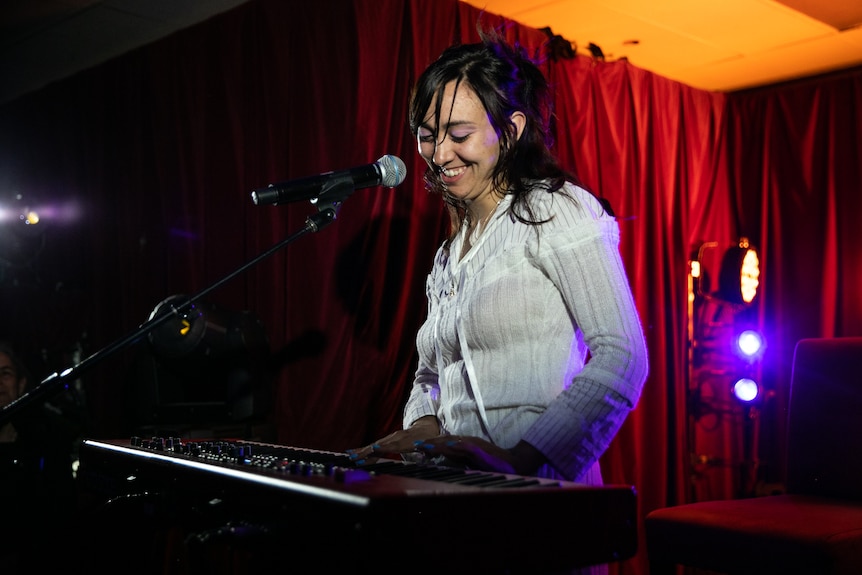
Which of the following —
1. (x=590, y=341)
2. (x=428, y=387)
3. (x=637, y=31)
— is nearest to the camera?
(x=590, y=341)

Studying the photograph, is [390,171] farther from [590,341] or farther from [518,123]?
[590,341]

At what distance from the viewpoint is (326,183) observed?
1.96 meters

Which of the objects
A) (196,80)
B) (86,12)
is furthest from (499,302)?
(86,12)

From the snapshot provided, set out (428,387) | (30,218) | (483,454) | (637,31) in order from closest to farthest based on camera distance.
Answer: (483,454), (428,387), (637,31), (30,218)

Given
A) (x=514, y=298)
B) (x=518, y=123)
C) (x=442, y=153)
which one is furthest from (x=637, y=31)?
(x=514, y=298)

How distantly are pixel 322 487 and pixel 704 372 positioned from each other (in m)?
4.85

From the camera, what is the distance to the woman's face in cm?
187

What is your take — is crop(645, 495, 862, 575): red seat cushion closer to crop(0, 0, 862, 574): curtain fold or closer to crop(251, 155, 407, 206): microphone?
crop(0, 0, 862, 574): curtain fold

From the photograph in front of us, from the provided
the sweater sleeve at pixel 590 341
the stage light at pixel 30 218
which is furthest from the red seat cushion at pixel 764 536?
the stage light at pixel 30 218

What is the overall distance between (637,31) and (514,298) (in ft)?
12.4

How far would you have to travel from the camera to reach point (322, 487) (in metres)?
1.23

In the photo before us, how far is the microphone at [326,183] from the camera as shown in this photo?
6.23 feet

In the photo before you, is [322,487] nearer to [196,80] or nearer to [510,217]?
[510,217]

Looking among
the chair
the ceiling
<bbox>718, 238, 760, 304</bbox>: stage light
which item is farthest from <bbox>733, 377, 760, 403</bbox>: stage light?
the ceiling
